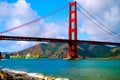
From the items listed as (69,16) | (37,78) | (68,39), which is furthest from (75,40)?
(37,78)

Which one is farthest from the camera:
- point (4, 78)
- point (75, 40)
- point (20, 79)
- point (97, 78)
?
point (75, 40)

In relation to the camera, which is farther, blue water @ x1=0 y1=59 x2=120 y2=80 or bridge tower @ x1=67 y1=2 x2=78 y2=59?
bridge tower @ x1=67 y1=2 x2=78 y2=59

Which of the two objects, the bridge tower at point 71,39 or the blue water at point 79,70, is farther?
the bridge tower at point 71,39

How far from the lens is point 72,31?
289ft

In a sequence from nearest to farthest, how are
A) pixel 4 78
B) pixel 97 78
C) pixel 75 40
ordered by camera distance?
pixel 4 78
pixel 97 78
pixel 75 40

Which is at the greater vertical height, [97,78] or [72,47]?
[72,47]

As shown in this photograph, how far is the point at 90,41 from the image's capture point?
85.8 meters

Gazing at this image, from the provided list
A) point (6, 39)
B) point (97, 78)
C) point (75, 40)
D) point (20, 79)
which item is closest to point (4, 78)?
point (20, 79)

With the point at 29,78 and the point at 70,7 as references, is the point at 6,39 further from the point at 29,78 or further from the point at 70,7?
the point at 29,78

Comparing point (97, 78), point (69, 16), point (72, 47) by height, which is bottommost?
point (97, 78)

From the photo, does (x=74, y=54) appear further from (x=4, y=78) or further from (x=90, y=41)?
(x=4, y=78)

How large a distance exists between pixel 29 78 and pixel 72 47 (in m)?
62.8

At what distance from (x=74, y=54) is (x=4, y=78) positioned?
214ft

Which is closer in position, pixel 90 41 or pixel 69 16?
pixel 90 41
